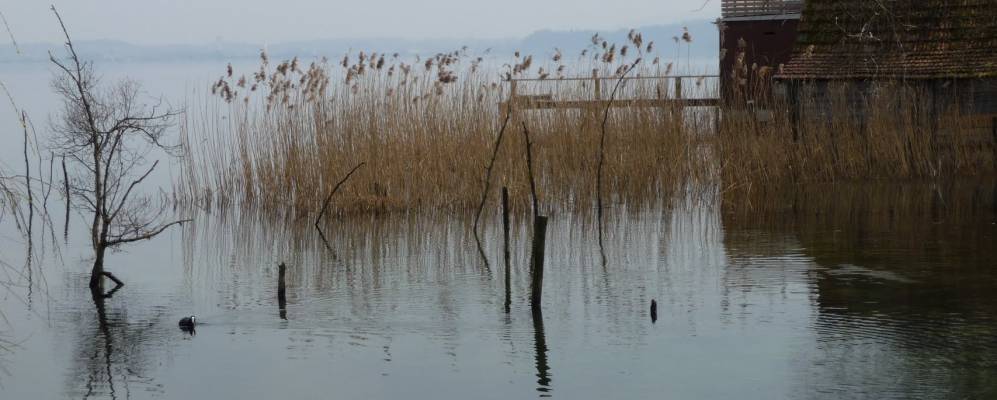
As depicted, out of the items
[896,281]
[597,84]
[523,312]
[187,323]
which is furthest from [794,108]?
[187,323]

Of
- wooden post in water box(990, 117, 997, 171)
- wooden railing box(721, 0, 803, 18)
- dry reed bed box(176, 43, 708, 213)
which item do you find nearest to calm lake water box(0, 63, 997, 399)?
dry reed bed box(176, 43, 708, 213)

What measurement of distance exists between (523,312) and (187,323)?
2.10 m

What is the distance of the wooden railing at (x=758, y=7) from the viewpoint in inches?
1276

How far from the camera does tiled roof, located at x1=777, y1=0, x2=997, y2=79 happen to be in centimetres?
1773

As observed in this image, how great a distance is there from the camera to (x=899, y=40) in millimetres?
17656

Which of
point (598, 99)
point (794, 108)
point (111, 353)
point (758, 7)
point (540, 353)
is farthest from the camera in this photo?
point (758, 7)

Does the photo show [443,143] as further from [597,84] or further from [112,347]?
[112,347]

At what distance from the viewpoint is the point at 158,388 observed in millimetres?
6914

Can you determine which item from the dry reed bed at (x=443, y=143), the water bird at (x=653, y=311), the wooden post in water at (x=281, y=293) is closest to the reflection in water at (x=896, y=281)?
the water bird at (x=653, y=311)

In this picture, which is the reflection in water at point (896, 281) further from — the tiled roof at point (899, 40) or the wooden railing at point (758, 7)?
the wooden railing at point (758, 7)

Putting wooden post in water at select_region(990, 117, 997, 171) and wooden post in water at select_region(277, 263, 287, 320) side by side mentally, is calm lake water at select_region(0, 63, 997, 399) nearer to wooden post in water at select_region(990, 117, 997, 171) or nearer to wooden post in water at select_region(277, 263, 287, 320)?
wooden post in water at select_region(277, 263, 287, 320)

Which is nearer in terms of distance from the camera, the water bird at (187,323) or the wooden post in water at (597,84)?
the water bird at (187,323)

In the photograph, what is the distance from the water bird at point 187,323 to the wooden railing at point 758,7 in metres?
26.1

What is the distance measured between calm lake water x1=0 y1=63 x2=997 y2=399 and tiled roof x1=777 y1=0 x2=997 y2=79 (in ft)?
16.8
